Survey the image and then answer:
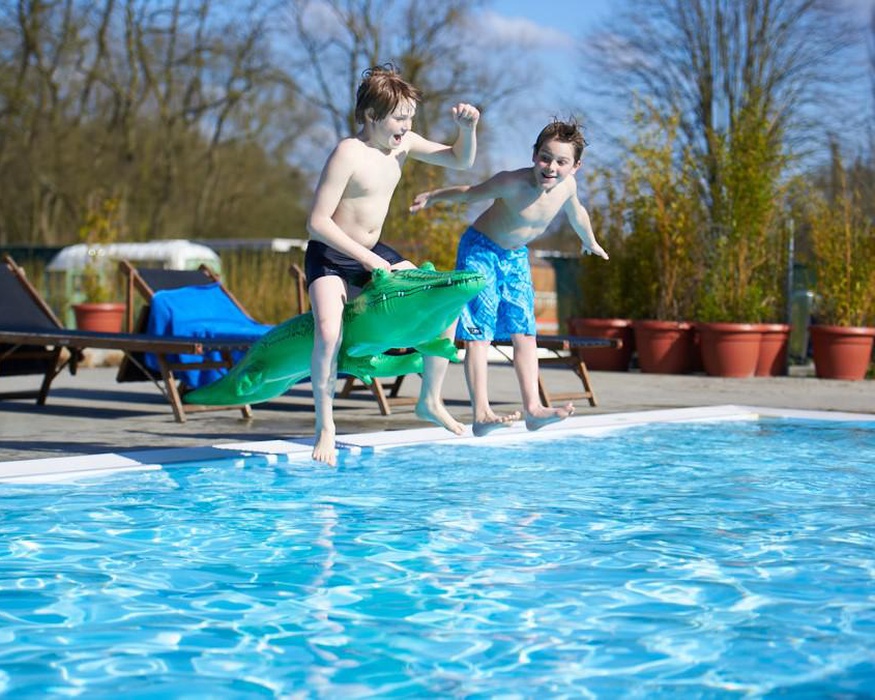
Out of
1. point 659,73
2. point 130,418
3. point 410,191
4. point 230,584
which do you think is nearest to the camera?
point 230,584

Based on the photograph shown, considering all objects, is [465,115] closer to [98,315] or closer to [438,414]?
[438,414]

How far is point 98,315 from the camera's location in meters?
14.7

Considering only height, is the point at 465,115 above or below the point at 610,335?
above

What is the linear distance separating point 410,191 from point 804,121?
10.3 metres

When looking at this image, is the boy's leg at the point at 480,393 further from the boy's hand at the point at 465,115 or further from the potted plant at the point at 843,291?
the potted plant at the point at 843,291

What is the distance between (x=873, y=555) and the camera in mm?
3930

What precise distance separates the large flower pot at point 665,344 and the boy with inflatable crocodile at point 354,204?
7.70 m

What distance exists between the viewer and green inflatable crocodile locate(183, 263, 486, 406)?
16.8ft

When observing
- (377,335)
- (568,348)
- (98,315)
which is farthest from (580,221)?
(98,315)

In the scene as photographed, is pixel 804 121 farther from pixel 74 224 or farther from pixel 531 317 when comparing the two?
pixel 531 317

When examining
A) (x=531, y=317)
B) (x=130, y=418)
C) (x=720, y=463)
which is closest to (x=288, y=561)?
(x=531, y=317)

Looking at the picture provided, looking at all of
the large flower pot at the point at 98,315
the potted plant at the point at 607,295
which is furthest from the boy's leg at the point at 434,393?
the large flower pot at the point at 98,315

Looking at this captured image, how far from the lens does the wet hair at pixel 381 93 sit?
5.18m

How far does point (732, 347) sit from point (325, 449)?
797 centimetres
